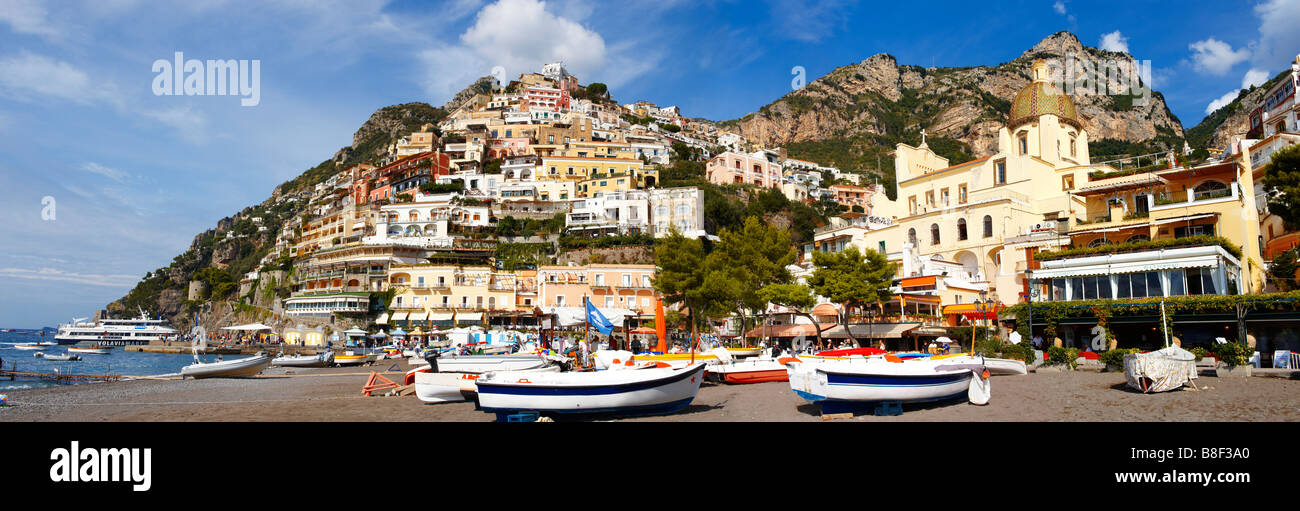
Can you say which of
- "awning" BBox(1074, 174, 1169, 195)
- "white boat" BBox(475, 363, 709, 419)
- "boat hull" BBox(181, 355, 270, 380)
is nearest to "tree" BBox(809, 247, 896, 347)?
"awning" BBox(1074, 174, 1169, 195)

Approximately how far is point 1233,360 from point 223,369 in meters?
34.6

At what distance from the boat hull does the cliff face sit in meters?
105

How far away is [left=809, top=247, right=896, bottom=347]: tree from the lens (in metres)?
29.1

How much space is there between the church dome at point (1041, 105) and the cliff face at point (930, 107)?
67.8 meters

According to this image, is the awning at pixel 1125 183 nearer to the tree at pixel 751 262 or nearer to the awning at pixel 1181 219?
the awning at pixel 1181 219

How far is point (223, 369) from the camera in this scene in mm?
28000

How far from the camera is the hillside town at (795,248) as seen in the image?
1080 inches

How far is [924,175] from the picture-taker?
44.1 meters

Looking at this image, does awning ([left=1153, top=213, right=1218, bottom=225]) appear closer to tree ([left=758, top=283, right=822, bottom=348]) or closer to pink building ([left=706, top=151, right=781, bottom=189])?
tree ([left=758, top=283, right=822, bottom=348])

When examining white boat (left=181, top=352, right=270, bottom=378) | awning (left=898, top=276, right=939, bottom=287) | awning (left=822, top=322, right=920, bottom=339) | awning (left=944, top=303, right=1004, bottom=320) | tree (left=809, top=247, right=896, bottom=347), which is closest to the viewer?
white boat (left=181, top=352, right=270, bottom=378)

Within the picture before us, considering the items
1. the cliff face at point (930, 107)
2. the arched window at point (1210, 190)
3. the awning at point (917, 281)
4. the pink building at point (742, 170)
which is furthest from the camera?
the cliff face at point (930, 107)

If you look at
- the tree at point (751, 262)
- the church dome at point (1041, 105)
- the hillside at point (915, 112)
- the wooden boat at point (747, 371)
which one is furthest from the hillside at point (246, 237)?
the church dome at point (1041, 105)

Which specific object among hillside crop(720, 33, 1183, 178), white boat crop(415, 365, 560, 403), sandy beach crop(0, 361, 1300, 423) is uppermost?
hillside crop(720, 33, 1183, 178)

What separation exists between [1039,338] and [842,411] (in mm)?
16088
